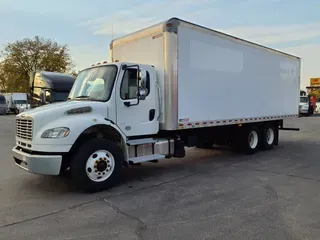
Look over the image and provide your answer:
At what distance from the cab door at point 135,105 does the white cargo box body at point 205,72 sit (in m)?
0.27

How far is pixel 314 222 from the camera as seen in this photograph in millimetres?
4430

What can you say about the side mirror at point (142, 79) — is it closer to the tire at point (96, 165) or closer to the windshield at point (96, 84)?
the windshield at point (96, 84)

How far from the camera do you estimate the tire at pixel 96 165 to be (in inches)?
229

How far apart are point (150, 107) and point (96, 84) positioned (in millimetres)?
1343

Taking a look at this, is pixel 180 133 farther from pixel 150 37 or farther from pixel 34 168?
pixel 34 168

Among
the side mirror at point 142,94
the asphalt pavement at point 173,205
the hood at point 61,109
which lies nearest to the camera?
the asphalt pavement at point 173,205

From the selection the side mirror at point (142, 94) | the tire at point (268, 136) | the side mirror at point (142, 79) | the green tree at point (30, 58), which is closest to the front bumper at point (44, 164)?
the side mirror at point (142, 94)

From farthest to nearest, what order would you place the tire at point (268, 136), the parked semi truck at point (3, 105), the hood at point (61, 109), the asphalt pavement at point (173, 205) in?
the parked semi truck at point (3, 105)
the tire at point (268, 136)
the hood at point (61, 109)
the asphalt pavement at point (173, 205)

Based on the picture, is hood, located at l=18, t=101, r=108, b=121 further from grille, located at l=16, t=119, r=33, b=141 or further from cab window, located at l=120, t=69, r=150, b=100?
cab window, located at l=120, t=69, r=150, b=100

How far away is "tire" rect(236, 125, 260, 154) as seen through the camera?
10195 millimetres

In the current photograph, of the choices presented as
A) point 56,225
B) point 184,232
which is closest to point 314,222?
point 184,232

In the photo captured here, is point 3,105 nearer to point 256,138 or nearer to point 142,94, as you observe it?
point 256,138

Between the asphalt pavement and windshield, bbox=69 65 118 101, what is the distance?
1948 millimetres

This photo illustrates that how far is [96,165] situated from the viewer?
19.8 ft
